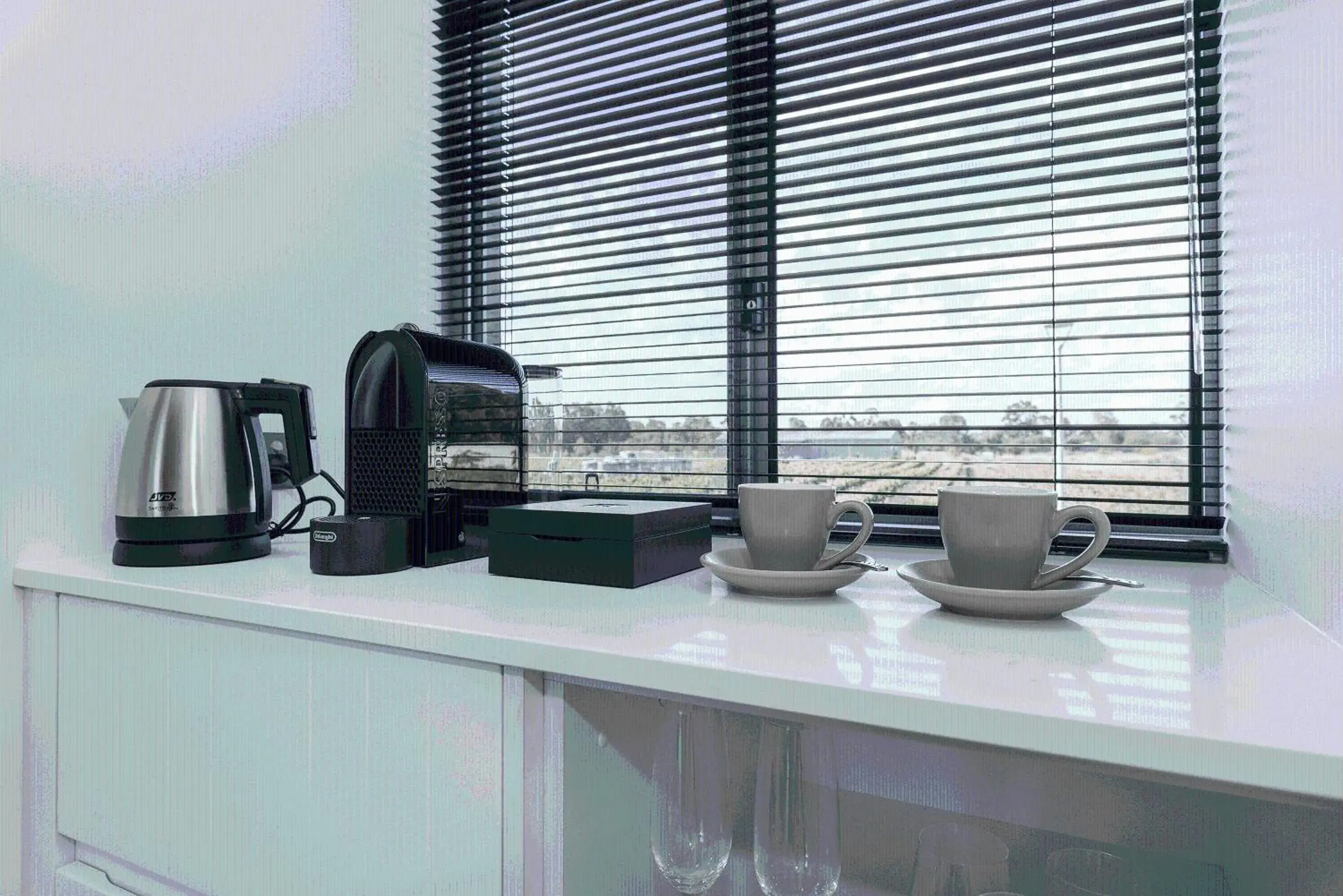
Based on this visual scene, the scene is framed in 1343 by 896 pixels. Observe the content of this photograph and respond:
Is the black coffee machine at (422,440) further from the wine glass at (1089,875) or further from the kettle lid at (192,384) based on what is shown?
the wine glass at (1089,875)

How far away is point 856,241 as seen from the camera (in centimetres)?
144

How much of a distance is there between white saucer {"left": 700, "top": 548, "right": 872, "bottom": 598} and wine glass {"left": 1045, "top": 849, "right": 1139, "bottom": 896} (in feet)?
1.45

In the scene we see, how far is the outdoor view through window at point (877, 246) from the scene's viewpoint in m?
1.26

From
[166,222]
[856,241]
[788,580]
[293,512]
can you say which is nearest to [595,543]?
[788,580]

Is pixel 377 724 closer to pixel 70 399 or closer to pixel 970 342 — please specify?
pixel 70 399

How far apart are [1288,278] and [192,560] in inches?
56.3

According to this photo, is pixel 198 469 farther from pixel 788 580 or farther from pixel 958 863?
pixel 958 863

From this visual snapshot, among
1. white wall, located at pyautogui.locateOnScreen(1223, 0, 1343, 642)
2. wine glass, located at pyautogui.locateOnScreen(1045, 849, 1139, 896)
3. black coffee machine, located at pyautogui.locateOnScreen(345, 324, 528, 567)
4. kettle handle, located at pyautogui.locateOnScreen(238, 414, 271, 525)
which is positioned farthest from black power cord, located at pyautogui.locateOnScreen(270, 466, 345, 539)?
white wall, located at pyautogui.locateOnScreen(1223, 0, 1343, 642)

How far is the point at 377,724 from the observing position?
0.81 m

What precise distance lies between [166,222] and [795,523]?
1159 mm

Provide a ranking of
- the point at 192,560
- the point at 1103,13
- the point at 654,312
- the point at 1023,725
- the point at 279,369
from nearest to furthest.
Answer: the point at 1023,725, the point at 192,560, the point at 1103,13, the point at 279,369, the point at 654,312

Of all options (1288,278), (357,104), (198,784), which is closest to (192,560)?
(198,784)

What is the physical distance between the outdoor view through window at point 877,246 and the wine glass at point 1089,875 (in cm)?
55

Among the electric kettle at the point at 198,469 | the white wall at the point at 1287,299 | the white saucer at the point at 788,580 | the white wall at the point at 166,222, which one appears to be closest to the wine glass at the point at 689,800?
the white saucer at the point at 788,580
